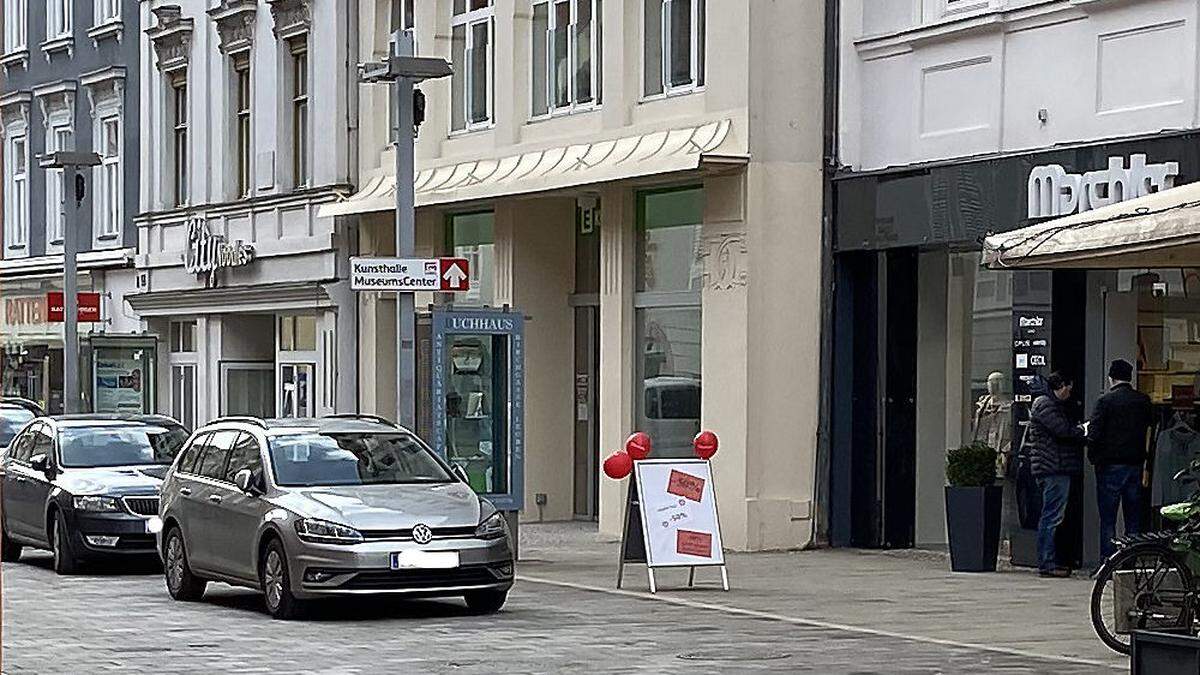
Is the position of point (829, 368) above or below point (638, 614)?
above

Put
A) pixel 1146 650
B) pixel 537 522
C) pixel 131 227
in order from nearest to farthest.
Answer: pixel 1146 650
pixel 537 522
pixel 131 227

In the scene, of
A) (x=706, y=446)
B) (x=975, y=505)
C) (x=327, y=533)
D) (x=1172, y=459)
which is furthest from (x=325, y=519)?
(x=1172, y=459)

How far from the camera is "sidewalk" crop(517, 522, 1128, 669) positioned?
14.1m

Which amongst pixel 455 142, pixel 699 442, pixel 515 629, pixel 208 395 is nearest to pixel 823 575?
pixel 699 442

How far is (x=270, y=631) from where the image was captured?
14664mm

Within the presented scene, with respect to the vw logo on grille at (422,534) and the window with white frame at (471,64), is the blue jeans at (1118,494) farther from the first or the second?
the window with white frame at (471,64)

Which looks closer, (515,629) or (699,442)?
(515,629)

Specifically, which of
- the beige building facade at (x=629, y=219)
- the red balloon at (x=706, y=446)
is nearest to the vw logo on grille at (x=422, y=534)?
the red balloon at (x=706, y=446)

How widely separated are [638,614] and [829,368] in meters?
6.46

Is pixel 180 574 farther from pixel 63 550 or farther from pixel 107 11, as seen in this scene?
pixel 107 11

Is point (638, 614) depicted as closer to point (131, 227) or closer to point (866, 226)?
point (866, 226)

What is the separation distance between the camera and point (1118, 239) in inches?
463

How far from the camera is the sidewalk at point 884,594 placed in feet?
46.3

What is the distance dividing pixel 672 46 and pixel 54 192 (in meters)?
20.8
